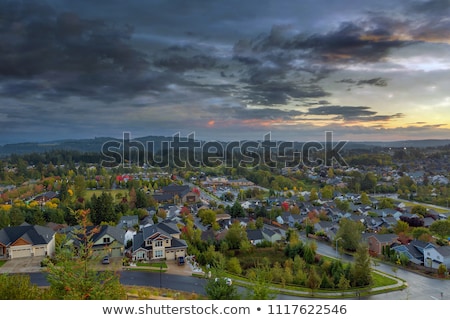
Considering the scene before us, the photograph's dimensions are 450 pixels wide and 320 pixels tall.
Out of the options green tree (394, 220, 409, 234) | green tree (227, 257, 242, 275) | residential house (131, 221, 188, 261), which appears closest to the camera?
green tree (227, 257, 242, 275)

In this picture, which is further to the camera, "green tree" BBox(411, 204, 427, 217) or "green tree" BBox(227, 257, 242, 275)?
"green tree" BBox(411, 204, 427, 217)

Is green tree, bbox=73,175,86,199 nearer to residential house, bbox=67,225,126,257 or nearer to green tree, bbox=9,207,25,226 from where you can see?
green tree, bbox=9,207,25,226

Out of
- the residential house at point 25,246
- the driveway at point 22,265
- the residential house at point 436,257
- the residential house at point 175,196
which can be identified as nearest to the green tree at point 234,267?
the driveway at point 22,265

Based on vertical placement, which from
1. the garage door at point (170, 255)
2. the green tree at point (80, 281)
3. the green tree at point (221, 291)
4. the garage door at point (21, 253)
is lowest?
the garage door at point (170, 255)

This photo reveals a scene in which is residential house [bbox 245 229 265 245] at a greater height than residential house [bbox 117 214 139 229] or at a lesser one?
lesser

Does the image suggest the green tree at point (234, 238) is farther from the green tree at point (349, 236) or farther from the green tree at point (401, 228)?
the green tree at point (401, 228)

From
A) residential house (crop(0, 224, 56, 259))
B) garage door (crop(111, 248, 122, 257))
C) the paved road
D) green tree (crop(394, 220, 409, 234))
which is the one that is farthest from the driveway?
green tree (crop(394, 220, 409, 234))

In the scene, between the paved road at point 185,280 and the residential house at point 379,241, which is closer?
the paved road at point 185,280
